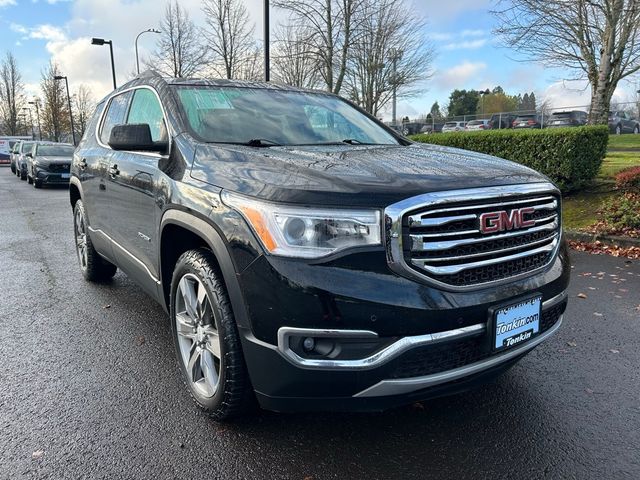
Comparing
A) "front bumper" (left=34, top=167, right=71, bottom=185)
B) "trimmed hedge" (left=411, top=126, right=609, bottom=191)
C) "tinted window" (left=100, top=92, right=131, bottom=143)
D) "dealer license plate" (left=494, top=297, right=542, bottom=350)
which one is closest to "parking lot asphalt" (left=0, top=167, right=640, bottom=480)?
"dealer license plate" (left=494, top=297, right=542, bottom=350)

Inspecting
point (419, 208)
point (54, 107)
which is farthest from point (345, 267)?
point (54, 107)

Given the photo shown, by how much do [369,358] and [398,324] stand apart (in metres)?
0.18

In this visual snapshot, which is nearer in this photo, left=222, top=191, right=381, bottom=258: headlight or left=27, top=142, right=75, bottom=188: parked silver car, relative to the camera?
left=222, top=191, right=381, bottom=258: headlight

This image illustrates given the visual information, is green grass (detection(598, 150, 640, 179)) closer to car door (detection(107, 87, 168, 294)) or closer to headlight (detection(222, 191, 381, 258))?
car door (detection(107, 87, 168, 294))

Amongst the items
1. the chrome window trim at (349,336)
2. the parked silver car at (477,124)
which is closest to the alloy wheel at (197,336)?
the chrome window trim at (349,336)

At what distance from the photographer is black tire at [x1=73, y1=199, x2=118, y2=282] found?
16.7 feet

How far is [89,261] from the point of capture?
513cm

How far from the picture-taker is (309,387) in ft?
6.89

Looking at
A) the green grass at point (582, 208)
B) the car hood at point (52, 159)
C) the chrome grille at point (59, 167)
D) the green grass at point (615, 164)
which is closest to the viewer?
the green grass at point (582, 208)

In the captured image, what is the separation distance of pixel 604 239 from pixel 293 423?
5.89 m

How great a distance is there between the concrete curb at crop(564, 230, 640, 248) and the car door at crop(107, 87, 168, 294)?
576 centimetres

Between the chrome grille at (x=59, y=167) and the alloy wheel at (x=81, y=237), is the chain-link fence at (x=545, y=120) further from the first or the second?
the alloy wheel at (x=81, y=237)

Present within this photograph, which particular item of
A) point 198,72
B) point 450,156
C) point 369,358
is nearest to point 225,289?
point 369,358

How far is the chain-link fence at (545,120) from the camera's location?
24.4m
